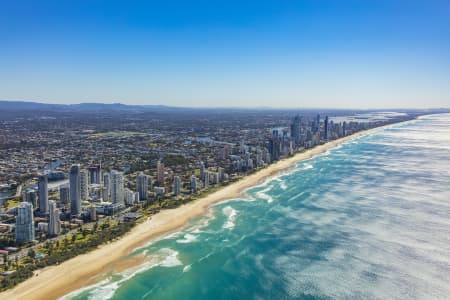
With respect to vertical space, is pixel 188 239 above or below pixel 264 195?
below

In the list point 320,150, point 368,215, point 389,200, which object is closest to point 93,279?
point 368,215

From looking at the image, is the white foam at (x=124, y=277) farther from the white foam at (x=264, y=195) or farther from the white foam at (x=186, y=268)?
the white foam at (x=264, y=195)

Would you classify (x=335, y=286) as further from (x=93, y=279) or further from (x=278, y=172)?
(x=278, y=172)

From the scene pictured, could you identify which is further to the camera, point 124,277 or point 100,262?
point 100,262

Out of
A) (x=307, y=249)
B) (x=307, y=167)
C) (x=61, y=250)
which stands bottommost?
(x=61, y=250)

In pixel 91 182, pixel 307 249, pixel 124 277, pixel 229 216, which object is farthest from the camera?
pixel 91 182

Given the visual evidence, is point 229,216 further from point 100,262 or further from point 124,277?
point 124,277

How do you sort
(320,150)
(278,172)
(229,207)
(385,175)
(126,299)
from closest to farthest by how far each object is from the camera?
(126,299) < (229,207) < (385,175) < (278,172) < (320,150)

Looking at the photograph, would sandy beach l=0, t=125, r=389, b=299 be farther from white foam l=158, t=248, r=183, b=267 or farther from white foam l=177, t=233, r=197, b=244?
white foam l=177, t=233, r=197, b=244

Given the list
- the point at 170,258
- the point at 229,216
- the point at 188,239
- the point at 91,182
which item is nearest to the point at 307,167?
the point at 229,216
